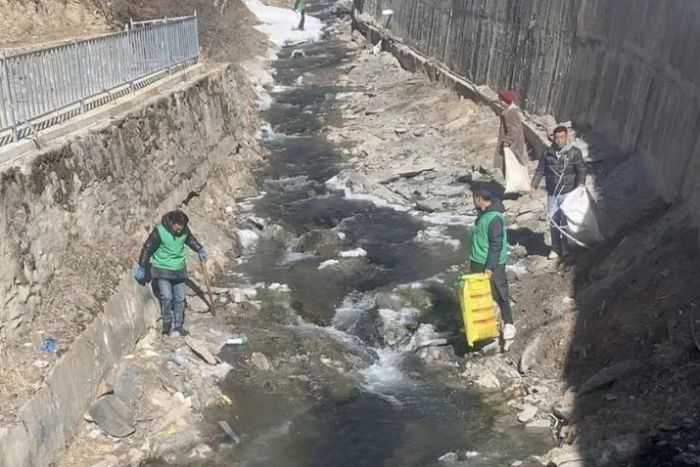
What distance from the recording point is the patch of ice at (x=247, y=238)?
12625 millimetres

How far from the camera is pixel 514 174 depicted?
37.3 feet

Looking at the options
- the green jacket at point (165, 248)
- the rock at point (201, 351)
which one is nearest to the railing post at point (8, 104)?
the green jacket at point (165, 248)

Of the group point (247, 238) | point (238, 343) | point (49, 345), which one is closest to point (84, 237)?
point (49, 345)

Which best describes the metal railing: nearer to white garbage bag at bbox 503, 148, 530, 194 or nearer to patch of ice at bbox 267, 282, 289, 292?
patch of ice at bbox 267, 282, 289, 292

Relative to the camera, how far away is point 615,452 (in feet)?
19.2

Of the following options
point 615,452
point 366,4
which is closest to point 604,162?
point 615,452

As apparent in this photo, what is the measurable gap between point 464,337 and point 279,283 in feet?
10.6

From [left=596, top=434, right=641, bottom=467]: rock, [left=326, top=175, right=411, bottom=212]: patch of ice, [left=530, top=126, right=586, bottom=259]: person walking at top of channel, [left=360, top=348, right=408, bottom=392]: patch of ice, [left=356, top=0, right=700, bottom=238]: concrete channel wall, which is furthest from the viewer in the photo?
[left=326, top=175, right=411, bottom=212]: patch of ice

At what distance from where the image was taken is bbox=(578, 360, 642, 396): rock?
6.81 meters

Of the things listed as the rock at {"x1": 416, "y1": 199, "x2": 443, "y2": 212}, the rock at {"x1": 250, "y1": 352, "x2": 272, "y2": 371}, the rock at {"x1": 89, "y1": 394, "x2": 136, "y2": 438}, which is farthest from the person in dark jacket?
the rock at {"x1": 416, "y1": 199, "x2": 443, "y2": 212}

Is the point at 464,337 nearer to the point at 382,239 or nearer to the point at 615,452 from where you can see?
the point at 615,452

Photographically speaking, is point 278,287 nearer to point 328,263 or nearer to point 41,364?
point 328,263

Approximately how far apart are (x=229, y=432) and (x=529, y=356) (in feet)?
10.6

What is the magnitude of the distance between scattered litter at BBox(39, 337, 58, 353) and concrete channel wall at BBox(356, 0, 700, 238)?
6.50 meters
